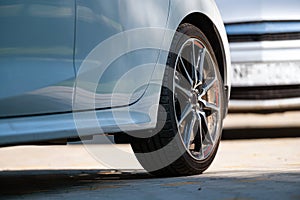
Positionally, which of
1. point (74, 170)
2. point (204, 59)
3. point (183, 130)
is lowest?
point (74, 170)

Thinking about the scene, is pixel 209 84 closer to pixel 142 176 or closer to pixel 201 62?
pixel 201 62

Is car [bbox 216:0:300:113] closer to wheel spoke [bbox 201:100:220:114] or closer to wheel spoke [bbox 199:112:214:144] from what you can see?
wheel spoke [bbox 201:100:220:114]

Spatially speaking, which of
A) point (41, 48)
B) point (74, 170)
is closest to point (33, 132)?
point (41, 48)

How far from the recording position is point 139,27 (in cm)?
425

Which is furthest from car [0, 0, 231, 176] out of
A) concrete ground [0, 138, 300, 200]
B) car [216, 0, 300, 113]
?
car [216, 0, 300, 113]

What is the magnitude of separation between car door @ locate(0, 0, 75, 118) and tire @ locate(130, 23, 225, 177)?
0.64 m

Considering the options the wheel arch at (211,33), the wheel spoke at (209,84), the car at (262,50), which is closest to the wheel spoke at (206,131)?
the wheel spoke at (209,84)

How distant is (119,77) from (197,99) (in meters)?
0.72

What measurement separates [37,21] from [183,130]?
3.85 feet

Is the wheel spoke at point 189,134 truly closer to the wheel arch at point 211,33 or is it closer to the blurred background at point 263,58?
the wheel arch at point 211,33

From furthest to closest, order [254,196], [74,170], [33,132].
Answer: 1. [74,170]
2. [33,132]
3. [254,196]

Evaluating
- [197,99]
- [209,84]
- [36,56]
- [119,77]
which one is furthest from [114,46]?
[209,84]

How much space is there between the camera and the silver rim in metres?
4.58

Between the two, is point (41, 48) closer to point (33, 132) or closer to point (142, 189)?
point (33, 132)
